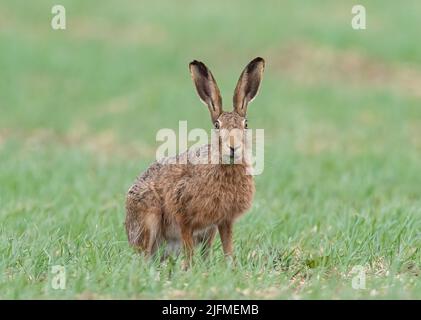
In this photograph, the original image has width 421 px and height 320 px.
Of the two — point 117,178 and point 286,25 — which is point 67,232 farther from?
point 286,25

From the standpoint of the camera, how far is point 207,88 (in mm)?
7020

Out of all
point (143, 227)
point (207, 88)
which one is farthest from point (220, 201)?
point (207, 88)

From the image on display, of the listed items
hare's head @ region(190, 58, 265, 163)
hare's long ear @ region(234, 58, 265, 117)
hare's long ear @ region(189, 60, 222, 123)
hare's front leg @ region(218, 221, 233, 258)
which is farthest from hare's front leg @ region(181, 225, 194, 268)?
hare's long ear @ region(234, 58, 265, 117)

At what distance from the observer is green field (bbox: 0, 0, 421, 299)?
22.0 ft

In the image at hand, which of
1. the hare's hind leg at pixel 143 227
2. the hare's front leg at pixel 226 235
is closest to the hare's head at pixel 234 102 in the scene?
the hare's front leg at pixel 226 235

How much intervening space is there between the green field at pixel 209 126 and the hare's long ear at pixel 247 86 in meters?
1.14

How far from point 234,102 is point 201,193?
71 centimetres

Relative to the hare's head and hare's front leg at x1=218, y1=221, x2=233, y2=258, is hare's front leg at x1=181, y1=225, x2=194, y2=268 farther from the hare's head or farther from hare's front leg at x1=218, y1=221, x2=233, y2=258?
the hare's head

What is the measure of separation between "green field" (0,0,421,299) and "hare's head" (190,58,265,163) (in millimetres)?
871

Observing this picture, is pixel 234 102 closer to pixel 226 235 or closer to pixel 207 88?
pixel 207 88

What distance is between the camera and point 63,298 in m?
5.96

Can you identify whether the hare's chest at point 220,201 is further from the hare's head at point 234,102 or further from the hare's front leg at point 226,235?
the hare's head at point 234,102

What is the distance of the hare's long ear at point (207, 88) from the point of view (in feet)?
22.8
